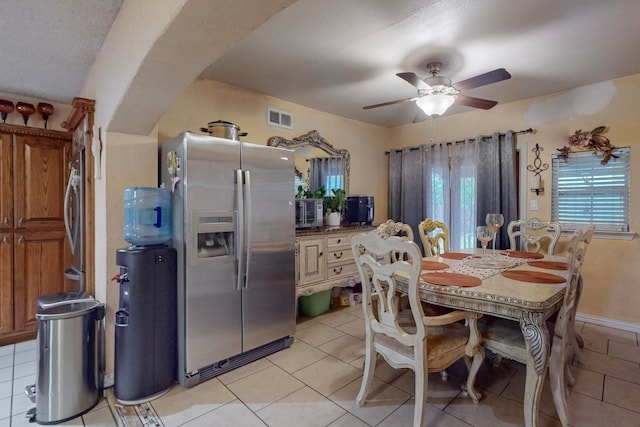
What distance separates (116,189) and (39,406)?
132 cm

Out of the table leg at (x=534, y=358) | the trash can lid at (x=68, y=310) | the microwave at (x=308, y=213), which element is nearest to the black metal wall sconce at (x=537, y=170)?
the microwave at (x=308, y=213)

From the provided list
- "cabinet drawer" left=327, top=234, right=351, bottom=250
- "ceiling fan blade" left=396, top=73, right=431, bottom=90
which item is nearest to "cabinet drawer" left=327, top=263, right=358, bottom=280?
"cabinet drawer" left=327, top=234, right=351, bottom=250

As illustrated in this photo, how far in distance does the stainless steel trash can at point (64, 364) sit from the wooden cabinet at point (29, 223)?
4.66 feet

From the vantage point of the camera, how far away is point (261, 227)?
7.98 ft

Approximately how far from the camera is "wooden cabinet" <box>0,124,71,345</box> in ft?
9.04

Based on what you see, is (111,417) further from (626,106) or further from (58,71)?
(626,106)

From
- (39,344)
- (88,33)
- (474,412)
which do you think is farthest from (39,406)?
(474,412)

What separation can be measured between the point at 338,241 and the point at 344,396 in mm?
1679

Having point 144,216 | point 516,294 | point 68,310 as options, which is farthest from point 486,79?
point 68,310

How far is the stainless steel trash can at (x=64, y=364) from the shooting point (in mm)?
1780

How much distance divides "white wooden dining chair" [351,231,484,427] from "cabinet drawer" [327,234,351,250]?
142cm

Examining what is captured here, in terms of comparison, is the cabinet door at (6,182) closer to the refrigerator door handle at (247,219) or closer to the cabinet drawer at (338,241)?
the refrigerator door handle at (247,219)

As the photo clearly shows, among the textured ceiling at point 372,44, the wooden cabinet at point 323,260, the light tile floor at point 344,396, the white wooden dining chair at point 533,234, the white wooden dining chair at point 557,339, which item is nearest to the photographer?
the white wooden dining chair at point 557,339

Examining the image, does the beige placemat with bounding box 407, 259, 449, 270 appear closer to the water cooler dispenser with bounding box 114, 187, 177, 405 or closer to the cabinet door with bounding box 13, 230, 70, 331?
the water cooler dispenser with bounding box 114, 187, 177, 405
